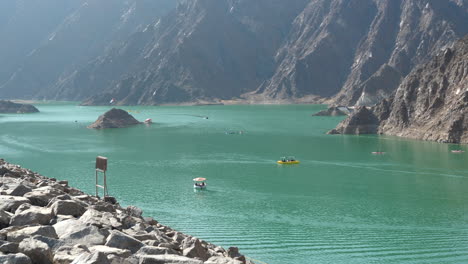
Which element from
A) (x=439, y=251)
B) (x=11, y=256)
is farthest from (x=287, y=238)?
(x=11, y=256)

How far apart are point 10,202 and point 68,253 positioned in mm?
8319

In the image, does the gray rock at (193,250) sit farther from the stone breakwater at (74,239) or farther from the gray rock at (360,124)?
the gray rock at (360,124)

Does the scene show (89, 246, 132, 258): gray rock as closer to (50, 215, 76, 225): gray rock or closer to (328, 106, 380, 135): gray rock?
(50, 215, 76, 225): gray rock

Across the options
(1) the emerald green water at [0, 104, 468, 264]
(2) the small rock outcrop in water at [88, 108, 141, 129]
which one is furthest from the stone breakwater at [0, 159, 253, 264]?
(2) the small rock outcrop in water at [88, 108, 141, 129]

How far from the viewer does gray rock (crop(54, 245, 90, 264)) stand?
A: 1651 centimetres

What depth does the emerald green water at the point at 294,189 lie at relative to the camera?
40.0 metres

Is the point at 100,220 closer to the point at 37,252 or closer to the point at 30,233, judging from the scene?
the point at 30,233

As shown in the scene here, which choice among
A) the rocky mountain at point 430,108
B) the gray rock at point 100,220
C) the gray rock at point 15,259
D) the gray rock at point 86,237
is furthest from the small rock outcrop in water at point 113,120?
the gray rock at point 15,259

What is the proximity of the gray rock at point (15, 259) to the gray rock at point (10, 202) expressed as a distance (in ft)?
26.7

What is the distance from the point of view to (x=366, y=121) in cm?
13412

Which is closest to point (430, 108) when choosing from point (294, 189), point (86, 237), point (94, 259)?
point (294, 189)

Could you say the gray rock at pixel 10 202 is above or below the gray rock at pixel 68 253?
above

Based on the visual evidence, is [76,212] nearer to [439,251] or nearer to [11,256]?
[11,256]

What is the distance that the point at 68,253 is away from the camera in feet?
56.3
